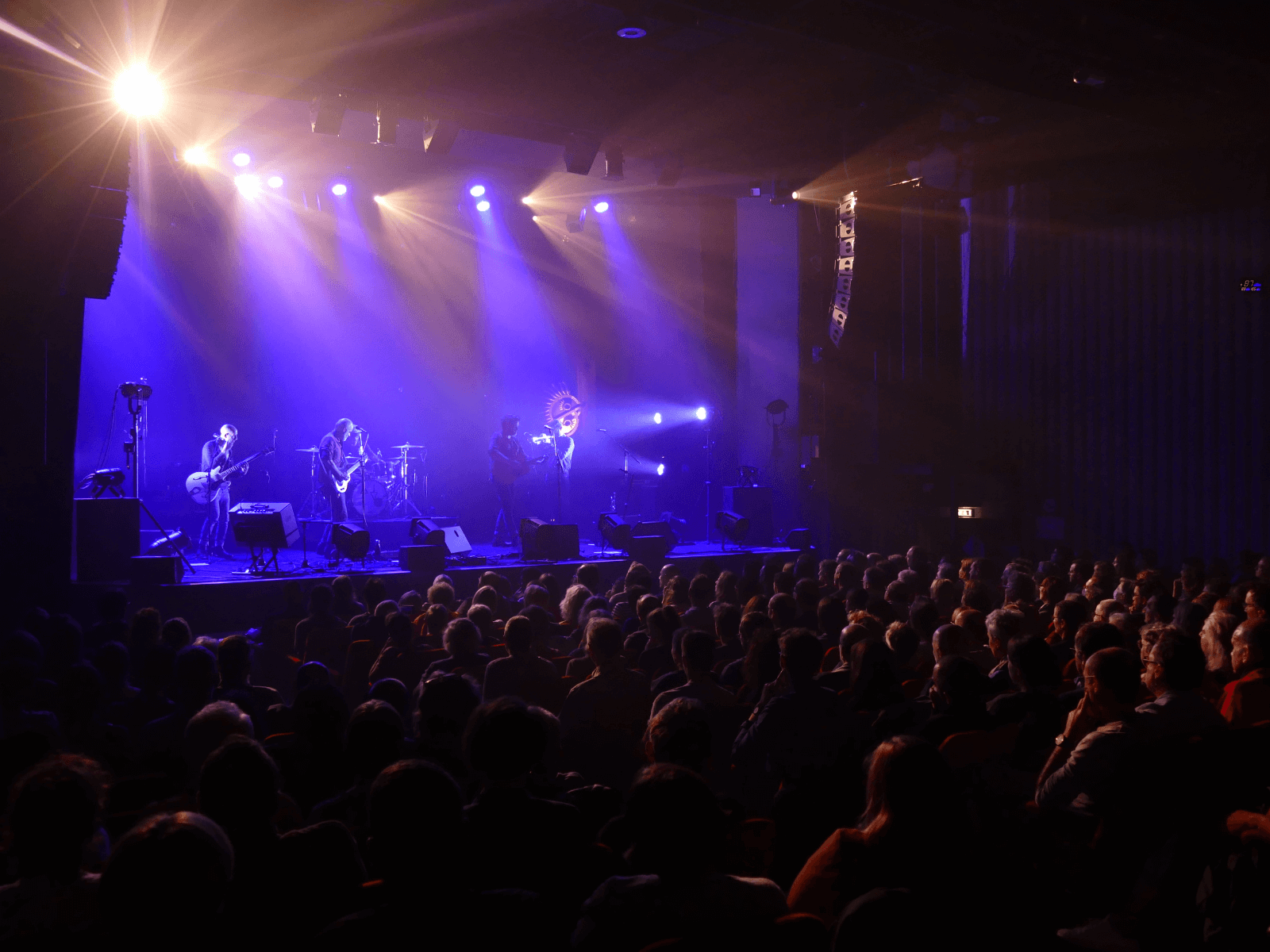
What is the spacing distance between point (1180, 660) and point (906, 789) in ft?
5.27

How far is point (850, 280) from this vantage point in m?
10.9

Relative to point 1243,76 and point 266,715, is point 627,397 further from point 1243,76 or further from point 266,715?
point 266,715

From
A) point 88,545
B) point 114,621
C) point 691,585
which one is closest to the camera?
point 114,621

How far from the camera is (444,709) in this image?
3023mm

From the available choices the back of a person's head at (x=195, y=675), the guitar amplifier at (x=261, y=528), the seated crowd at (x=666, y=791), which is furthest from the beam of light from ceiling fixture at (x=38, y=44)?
the back of a person's head at (x=195, y=675)

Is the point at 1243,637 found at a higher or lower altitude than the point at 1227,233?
lower

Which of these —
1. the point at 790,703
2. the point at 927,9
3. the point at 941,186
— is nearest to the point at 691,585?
the point at 790,703

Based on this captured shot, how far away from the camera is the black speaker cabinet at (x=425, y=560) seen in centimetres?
951

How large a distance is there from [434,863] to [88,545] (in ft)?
25.5

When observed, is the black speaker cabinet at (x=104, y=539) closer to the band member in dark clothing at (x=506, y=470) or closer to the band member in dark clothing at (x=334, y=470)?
the band member in dark clothing at (x=334, y=470)

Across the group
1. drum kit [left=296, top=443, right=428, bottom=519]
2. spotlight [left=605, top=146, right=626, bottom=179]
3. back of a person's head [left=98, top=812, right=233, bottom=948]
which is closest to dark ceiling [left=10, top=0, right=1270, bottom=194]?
spotlight [left=605, top=146, right=626, bottom=179]

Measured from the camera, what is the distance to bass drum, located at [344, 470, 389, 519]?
12922 mm

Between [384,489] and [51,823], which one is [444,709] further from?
[384,489]

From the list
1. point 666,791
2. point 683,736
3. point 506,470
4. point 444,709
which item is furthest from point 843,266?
point 666,791
